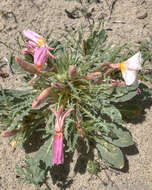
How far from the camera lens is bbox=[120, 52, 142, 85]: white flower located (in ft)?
4.92

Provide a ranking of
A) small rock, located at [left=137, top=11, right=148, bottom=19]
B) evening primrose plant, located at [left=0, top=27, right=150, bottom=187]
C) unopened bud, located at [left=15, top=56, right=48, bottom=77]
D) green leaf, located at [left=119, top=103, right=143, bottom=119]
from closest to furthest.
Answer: unopened bud, located at [left=15, top=56, right=48, bottom=77] < evening primrose plant, located at [left=0, top=27, right=150, bottom=187] < green leaf, located at [left=119, top=103, right=143, bottom=119] < small rock, located at [left=137, top=11, right=148, bottom=19]

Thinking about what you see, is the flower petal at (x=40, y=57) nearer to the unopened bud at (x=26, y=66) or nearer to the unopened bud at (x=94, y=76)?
the unopened bud at (x=26, y=66)

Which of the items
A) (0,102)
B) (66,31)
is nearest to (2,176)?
(0,102)

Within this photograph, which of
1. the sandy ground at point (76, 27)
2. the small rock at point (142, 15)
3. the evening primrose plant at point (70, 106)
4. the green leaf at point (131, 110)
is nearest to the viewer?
the evening primrose plant at point (70, 106)

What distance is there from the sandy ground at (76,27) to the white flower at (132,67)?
54cm

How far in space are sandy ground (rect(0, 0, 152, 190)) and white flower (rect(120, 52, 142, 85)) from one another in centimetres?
54

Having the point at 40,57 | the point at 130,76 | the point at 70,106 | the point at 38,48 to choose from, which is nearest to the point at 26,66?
the point at 40,57

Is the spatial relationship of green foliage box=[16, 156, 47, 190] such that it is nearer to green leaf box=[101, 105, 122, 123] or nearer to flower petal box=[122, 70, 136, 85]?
green leaf box=[101, 105, 122, 123]

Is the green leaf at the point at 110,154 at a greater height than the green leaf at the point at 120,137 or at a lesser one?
lesser

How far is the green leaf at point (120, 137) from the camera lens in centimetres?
173

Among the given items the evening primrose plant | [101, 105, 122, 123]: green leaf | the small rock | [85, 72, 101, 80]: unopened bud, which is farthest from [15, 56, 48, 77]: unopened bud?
the small rock

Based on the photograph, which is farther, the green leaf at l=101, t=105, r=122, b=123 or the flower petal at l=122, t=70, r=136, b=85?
the green leaf at l=101, t=105, r=122, b=123

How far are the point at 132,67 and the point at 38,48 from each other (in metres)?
0.64

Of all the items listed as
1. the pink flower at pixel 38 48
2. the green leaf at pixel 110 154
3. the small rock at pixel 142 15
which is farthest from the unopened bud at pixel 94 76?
the small rock at pixel 142 15
